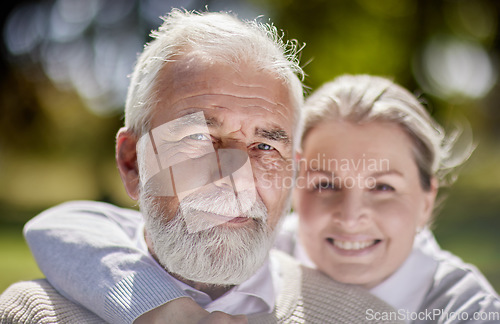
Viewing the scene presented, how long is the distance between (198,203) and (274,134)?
0.42 metres

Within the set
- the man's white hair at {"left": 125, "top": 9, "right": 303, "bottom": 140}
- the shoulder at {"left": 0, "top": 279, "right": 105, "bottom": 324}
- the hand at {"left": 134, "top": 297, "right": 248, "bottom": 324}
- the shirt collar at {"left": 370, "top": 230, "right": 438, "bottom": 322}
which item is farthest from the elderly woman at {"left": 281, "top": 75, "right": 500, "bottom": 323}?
the shoulder at {"left": 0, "top": 279, "right": 105, "bottom": 324}

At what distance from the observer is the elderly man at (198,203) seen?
1.66 meters

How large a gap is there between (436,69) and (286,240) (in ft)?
30.8

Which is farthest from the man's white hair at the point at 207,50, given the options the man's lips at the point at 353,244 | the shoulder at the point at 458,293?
the shoulder at the point at 458,293

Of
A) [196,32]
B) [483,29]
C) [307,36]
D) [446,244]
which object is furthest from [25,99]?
[483,29]

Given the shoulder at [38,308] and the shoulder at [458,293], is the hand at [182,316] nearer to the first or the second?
the shoulder at [38,308]

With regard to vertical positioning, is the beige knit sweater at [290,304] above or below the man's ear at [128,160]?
below

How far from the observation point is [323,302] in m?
1.92

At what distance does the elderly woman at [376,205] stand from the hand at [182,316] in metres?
0.76

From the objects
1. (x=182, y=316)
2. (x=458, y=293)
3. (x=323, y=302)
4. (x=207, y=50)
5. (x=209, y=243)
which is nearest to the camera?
(x=182, y=316)

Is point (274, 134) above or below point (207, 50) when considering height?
below

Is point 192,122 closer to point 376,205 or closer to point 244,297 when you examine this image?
point 244,297

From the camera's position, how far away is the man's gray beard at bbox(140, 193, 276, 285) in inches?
65.2

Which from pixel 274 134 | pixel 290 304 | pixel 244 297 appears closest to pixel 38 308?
pixel 244 297
